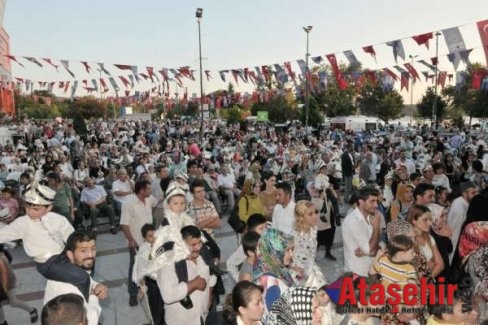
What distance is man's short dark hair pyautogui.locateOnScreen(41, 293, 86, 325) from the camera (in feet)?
7.11

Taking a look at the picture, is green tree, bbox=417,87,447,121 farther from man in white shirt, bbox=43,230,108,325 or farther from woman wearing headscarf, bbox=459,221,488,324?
man in white shirt, bbox=43,230,108,325

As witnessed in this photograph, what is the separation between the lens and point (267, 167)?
1265cm

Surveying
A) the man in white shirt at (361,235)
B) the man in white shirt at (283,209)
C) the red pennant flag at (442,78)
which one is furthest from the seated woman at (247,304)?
the red pennant flag at (442,78)

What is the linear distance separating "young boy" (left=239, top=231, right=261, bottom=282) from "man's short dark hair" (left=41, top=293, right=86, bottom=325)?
1.53m

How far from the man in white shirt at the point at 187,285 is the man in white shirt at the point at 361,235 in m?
1.65

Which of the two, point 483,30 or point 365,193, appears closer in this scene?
point 365,193

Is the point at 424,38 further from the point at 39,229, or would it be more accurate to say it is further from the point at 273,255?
the point at 39,229

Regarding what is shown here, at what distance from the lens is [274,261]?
10.7ft

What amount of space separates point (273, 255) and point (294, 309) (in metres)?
0.65

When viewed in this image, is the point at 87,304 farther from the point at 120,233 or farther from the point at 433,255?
the point at 120,233

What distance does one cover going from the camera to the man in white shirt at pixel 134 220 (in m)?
5.54

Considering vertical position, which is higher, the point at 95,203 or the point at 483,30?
the point at 483,30

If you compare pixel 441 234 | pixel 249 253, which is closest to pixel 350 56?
pixel 441 234

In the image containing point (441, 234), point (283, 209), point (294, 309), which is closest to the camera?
point (294, 309)
